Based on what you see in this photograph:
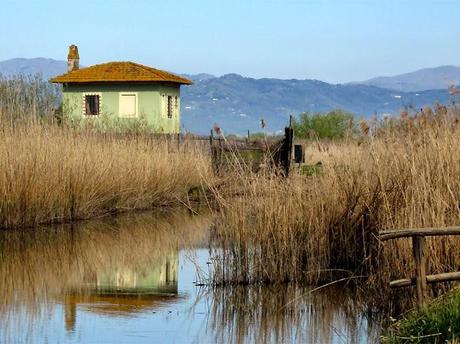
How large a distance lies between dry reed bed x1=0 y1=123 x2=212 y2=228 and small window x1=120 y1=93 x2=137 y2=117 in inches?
1313

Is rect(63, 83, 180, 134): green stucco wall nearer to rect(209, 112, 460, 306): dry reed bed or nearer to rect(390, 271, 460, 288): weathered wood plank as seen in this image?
rect(209, 112, 460, 306): dry reed bed

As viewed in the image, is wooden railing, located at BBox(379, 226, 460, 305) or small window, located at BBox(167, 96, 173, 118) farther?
small window, located at BBox(167, 96, 173, 118)

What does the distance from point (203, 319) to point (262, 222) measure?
2281 millimetres

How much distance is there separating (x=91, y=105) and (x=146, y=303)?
49627 mm

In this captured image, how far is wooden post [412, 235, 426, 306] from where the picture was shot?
10.7 meters

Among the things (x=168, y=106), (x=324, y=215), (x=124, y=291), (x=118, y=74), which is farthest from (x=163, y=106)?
(x=124, y=291)

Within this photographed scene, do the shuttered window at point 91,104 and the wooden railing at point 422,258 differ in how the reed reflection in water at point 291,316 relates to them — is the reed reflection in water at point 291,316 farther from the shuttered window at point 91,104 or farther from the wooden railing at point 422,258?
the shuttered window at point 91,104

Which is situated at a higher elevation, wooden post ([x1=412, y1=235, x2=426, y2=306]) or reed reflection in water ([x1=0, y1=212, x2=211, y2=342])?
wooden post ([x1=412, y1=235, x2=426, y2=306])

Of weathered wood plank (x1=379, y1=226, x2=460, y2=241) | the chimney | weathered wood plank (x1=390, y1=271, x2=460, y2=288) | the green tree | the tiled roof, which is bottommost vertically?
weathered wood plank (x1=390, y1=271, x2=460, y2=288)

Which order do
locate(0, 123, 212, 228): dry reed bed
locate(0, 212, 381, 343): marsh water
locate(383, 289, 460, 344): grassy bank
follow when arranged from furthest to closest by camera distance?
locate(0, 123, 212, 228): dry reed bed → locate(0, 212, 381, 343): marsh water → locate(383, 289, 460, 344): grassy bank

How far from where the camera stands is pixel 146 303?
1298 centimetres

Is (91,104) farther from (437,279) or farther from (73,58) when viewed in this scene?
(437,279)

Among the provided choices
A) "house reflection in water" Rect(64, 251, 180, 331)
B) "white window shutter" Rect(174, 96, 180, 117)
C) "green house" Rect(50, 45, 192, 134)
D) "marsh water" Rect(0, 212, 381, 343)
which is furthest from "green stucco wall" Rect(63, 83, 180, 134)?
"house reflection in water" Rect(64, 251, 180, 331)

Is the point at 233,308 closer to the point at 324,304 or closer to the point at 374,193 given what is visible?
the point at 324,304
